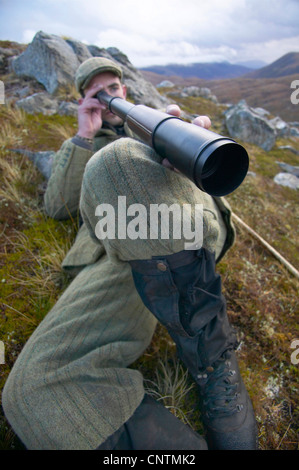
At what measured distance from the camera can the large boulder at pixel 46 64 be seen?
6434mm

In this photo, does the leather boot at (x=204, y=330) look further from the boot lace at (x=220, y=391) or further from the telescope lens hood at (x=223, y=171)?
the telescope lens hood at (x=223, y=171)

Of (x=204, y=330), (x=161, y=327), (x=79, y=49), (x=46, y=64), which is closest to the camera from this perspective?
(x=204, y=330)

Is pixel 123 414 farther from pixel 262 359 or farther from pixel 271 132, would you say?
pixel 271 132

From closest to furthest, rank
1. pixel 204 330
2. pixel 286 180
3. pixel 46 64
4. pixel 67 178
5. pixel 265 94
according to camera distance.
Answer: pixel 204 330, pixel 67 178, pixel 46 64, pixel 286 180, pixel 265 94

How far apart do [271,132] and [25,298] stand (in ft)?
38.8

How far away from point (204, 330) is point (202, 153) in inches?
46.5

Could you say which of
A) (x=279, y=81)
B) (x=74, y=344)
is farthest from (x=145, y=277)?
(x=279, y=81)

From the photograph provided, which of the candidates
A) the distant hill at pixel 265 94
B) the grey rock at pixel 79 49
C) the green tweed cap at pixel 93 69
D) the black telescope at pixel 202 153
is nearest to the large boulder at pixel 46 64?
the grey rock at pixel 79 49

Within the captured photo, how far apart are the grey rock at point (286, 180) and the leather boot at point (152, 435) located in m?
7.01

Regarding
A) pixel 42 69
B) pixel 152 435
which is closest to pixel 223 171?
pixel 152 435

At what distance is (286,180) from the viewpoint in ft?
23.5

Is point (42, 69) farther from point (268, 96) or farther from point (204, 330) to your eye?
point (268, 96)

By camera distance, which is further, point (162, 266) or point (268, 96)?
point (268, 96)

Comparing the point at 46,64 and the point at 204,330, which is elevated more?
the point at 46,64
